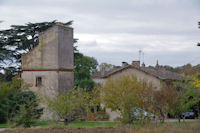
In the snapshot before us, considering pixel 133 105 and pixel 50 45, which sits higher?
pixel 50 45

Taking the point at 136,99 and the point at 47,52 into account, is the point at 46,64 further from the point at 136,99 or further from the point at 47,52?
the point at 136,99

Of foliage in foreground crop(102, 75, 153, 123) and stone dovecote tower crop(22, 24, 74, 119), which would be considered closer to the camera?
foliage in foreground crop(102, 75, 153, 123)

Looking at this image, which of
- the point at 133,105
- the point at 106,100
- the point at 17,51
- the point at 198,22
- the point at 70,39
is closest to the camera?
the point at 133,105

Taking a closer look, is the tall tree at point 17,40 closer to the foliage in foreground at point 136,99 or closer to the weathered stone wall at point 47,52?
the weathered stone wall at point 47,52

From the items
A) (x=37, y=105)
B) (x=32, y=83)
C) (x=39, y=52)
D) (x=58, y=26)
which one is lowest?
(x=37, y=105)

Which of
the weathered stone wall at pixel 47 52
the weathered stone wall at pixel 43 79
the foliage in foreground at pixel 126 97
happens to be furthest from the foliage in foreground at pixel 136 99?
the weathered stone wall at pixel 47 52

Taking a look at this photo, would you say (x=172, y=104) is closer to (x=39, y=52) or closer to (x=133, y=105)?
(x=133, y=105)

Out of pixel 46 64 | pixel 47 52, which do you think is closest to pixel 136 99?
pixel 46 64

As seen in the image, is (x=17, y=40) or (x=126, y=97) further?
A: (x=17, y=40)

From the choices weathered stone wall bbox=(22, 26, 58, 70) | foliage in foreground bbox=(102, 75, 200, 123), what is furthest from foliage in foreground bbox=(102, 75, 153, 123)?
weathered stone wall bbox=(22, 26, 58, 70)

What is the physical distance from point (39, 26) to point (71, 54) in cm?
817

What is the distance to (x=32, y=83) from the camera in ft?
104

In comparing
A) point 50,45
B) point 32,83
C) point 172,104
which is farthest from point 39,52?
point 172,104

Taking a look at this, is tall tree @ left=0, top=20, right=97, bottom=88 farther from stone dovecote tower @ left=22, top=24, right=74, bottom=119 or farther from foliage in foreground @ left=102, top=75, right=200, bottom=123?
foliage in foreground @ left=102, top=75, right=200, bottom=123
